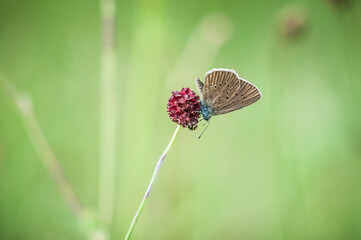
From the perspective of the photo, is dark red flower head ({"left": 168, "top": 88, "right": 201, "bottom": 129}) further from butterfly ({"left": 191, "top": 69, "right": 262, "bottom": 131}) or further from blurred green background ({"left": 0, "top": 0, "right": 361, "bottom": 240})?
blurred green background ({"left": 0, "top": 0, "right": 361, "bottom": 240})

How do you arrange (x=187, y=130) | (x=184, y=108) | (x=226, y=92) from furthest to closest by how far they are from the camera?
(x=187, y=130) → (x=226, y=92) → (x=184, y=108)

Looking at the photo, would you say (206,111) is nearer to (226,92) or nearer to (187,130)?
(226,92)

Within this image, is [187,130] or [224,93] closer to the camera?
[224,93]

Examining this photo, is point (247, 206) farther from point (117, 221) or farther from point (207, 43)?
point (207, 43)

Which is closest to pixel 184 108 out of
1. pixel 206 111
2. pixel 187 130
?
pixel 206 111

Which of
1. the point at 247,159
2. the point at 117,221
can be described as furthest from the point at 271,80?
the point at 117,221

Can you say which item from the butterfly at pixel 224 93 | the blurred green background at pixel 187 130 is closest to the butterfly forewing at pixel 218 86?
the butterfly at pixel 224 93

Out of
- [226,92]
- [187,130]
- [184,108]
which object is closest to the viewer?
[184,108]

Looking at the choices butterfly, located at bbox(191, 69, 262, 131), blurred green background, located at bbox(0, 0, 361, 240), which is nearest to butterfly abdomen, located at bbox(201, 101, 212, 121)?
butterfly, located at bbox(191, 69, 262, 131)
